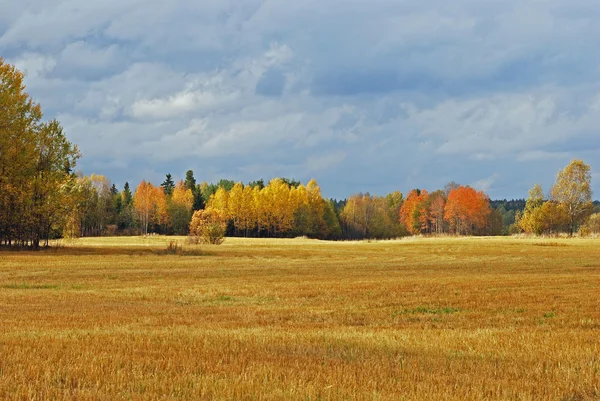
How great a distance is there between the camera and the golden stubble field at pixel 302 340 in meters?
9.05

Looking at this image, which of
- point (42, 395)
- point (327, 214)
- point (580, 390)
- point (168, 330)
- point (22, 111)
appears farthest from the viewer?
point (327, 214)

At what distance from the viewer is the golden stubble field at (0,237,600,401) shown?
9.05 meters

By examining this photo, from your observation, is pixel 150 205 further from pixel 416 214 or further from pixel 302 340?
pixel 302 340

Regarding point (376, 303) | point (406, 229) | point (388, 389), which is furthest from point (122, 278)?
point (406, 229)

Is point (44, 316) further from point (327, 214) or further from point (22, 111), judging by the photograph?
point (327, 214)

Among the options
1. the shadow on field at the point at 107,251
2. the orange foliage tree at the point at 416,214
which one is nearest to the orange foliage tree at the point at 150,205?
the orange foliage tree at the point at 416,214

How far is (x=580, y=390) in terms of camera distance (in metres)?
9.39

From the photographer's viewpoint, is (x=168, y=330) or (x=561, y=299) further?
(x=561, y=299)

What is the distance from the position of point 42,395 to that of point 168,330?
725 cm

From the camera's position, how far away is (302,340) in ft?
45.2

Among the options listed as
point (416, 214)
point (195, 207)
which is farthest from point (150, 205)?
point (416, 214)

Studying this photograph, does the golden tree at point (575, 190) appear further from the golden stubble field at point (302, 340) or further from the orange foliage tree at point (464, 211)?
the golden stubble field at point (302, 340)

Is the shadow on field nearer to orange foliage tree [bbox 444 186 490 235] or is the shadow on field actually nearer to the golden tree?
the golden tree

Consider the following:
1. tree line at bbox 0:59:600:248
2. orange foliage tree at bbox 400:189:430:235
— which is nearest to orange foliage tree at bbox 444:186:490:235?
tree line at bbox 0:59:600:248
